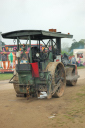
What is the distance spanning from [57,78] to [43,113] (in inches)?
97.3

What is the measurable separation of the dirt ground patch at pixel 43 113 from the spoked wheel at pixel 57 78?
1.20 feet

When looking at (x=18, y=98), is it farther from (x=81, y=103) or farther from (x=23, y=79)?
(x=81, y=103)

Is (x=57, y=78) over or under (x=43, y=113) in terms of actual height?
over

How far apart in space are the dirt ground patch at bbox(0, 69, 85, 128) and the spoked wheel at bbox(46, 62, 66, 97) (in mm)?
366

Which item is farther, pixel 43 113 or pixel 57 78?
pixel 57 78

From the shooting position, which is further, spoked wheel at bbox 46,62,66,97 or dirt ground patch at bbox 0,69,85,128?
spoked wheel at bbox 46,62,66,97

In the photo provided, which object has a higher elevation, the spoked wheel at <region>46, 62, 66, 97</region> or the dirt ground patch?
the spoked wheel at <region>46, 62, 66, 97</region>

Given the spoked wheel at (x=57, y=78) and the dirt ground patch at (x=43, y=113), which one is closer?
the dirt ground patch at (x=43, y=113)

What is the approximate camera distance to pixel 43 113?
20.2 ft

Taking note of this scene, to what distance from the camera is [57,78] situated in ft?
27.5

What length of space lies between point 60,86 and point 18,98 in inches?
73.7

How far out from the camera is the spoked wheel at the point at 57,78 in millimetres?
7878

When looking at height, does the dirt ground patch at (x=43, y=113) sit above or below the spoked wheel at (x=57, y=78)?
below

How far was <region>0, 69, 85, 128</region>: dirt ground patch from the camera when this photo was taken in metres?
5.20
